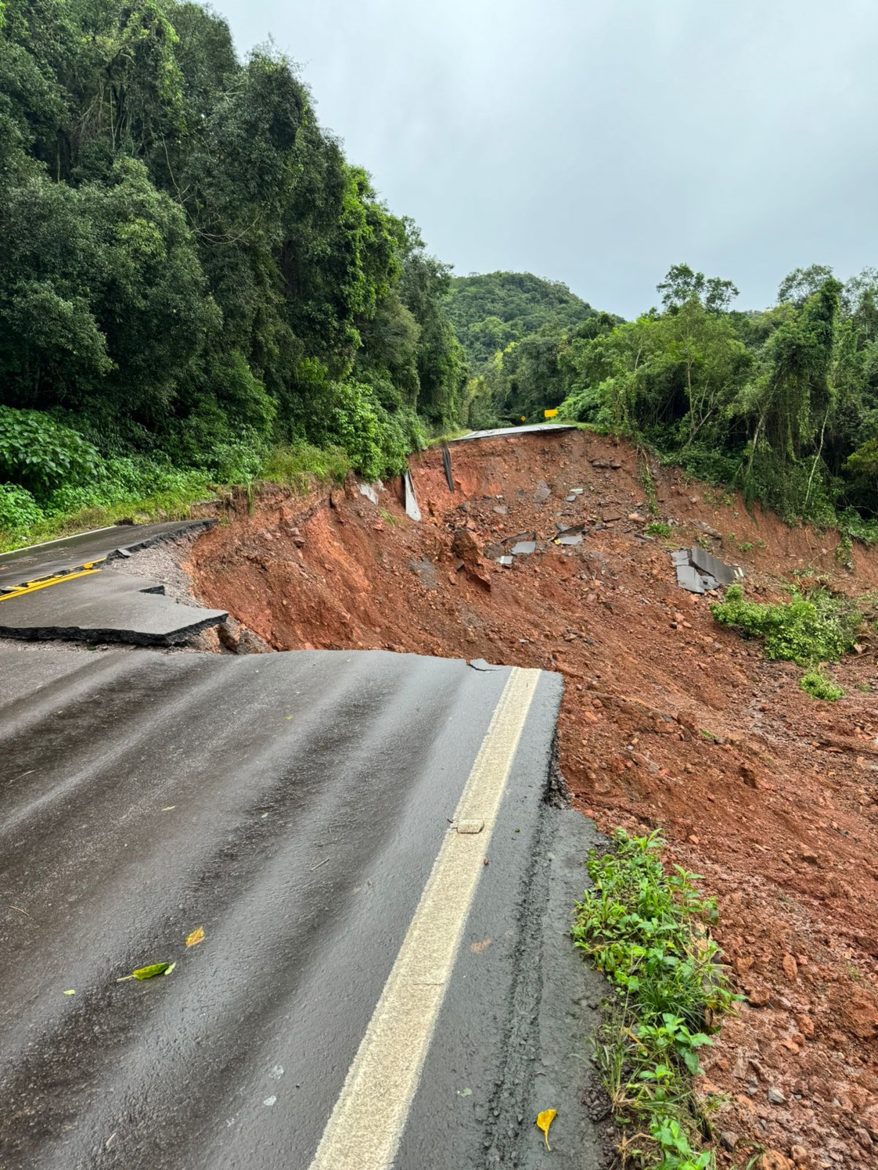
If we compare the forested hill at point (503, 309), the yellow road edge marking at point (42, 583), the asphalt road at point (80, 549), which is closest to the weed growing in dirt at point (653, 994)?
the yellow road edge marking at point (42, 583)

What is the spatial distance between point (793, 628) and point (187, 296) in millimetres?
12673

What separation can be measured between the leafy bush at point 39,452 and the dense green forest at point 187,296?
3 cm

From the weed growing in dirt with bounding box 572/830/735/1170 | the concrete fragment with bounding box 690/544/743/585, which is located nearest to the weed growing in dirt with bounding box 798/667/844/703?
the concrete fragment with bounding box 690/544/743/585

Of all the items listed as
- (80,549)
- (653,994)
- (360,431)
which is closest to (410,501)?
(360,431)

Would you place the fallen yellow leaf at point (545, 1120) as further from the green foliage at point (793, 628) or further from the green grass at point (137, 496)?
the green foliage at point (793, 628)

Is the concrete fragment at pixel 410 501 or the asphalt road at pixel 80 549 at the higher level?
the concrete fragment at pixel 410 501

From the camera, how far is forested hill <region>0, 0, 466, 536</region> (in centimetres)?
853

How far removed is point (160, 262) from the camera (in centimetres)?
929

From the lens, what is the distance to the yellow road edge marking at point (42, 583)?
5.03 meters

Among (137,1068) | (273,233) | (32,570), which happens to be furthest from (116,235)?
(137,1068)

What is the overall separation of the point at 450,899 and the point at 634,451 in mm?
20768

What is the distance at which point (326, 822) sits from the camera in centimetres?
227

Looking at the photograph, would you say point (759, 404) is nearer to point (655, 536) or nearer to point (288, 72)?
point (655, 536)

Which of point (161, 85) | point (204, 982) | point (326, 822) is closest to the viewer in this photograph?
point (204, 982)
